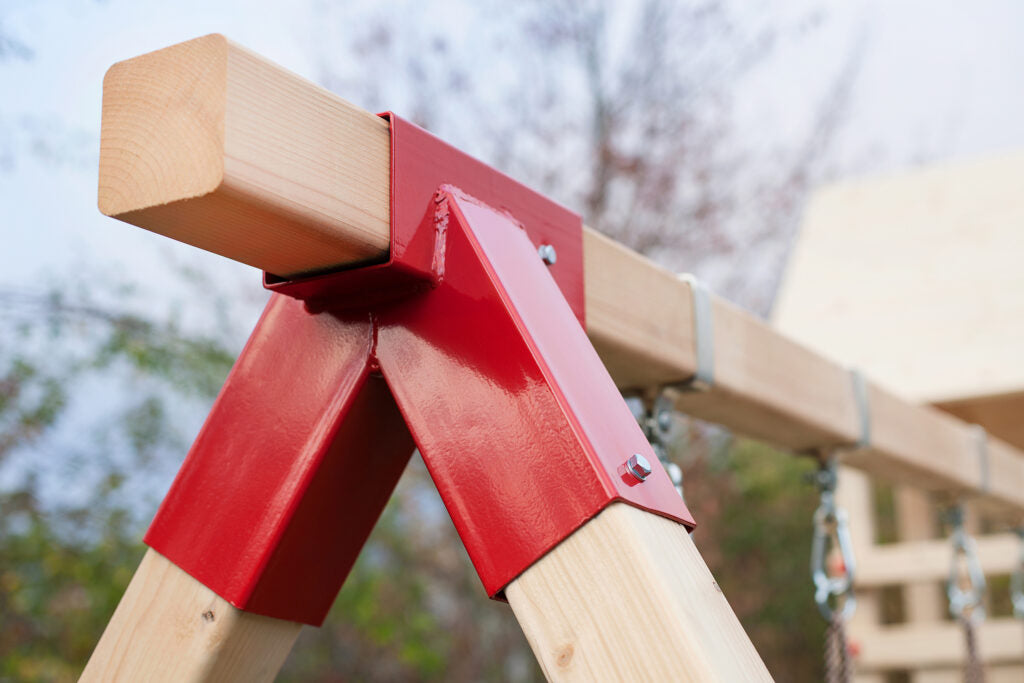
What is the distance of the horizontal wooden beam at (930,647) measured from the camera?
245 centimetres

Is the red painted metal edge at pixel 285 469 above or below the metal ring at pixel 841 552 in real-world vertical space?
below

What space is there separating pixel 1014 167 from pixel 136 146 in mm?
2670

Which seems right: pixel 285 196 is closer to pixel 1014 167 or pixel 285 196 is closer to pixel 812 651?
pixel 1014 167

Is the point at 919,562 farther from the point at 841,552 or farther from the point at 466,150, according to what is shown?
the point at 466,150

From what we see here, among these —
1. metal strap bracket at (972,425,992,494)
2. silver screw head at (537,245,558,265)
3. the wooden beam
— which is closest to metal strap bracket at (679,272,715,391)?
silver screw head at (537,245,558,265)

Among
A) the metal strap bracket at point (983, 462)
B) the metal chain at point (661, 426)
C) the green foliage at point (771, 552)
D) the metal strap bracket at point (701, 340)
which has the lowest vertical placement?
the metal chain at point (661, 426)

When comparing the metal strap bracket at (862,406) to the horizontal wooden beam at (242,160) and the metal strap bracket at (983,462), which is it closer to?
the metal strap bracket at (983,462)

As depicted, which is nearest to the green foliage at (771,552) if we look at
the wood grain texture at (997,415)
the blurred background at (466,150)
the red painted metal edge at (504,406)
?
the blurred background at (466,150)

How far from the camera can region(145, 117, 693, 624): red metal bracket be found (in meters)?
0.50

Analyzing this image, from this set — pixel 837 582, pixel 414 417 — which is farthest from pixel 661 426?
pixel 837 582

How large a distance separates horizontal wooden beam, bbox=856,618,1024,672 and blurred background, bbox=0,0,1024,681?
160 centimetres

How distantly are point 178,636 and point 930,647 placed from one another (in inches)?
93.5

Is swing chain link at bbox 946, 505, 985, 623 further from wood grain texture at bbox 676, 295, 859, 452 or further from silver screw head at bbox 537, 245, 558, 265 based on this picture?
silver screw head at bbox 537, 245, 558, 265

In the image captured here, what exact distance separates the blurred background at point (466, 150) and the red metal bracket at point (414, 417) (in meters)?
0.99
